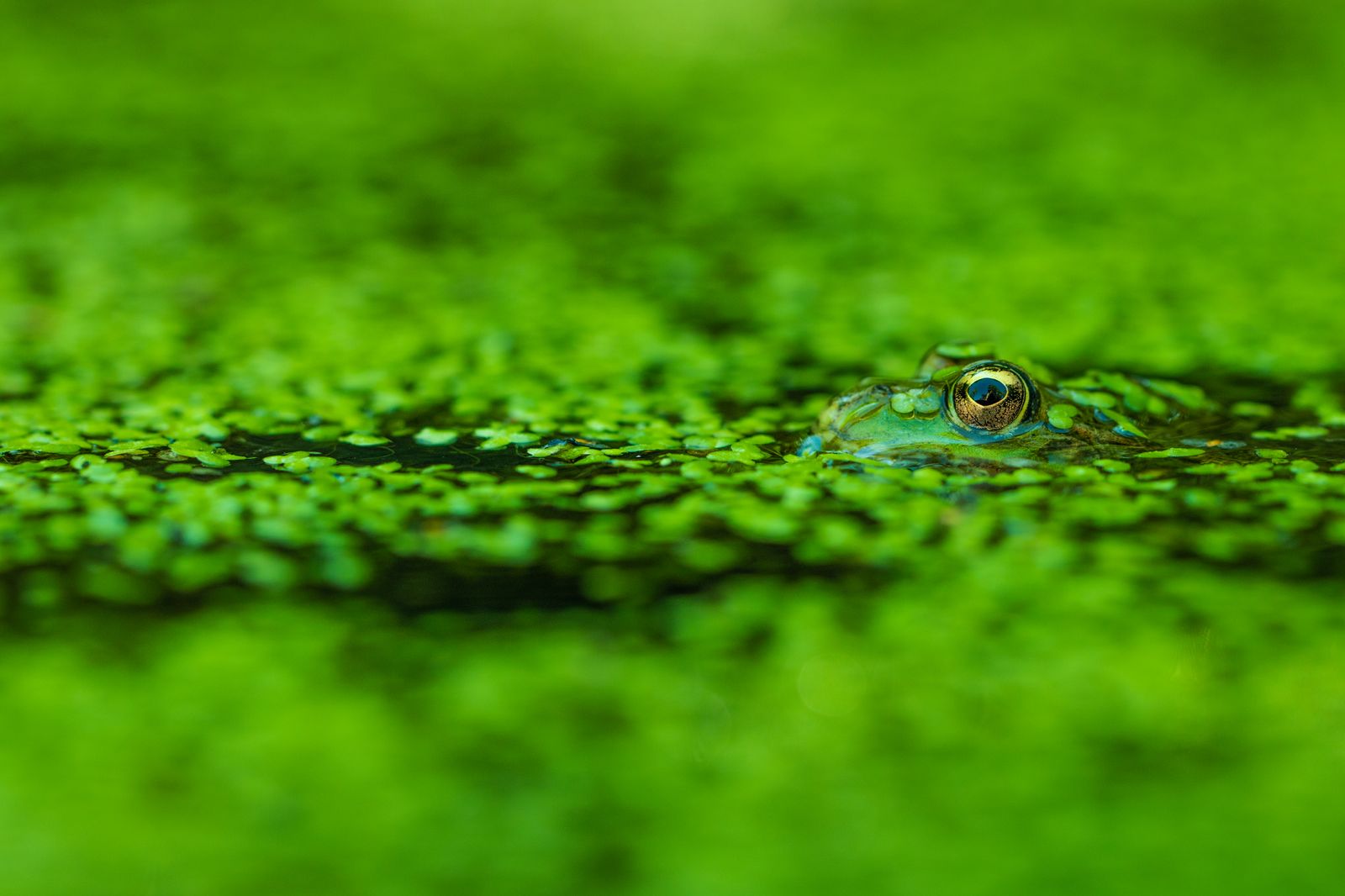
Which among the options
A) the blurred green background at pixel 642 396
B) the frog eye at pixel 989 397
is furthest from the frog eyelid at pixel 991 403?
the blurred green background at pixel 642 396

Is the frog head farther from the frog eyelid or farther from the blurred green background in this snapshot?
the blurred green background

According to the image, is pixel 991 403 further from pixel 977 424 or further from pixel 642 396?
pixel 642 396

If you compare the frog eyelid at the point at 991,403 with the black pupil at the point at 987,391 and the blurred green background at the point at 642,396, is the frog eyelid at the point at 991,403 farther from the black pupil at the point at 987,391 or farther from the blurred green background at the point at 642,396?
the blurred green background at the point at 642,396

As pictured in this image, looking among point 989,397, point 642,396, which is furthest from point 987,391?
point 642,396

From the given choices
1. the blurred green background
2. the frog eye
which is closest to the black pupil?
the frog eye

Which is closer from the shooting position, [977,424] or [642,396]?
[977,424]

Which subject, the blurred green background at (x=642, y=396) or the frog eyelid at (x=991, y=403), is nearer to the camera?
the blurred green background at (x=642, y=396)

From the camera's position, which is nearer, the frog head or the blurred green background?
the blurred green background
